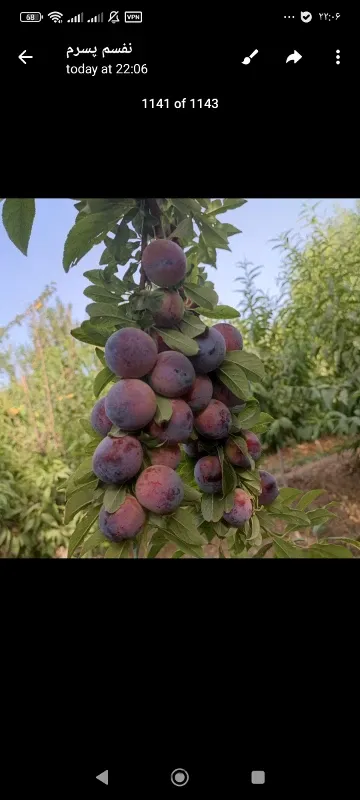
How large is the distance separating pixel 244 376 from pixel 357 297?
49.3 inches

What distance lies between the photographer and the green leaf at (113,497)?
0.41m

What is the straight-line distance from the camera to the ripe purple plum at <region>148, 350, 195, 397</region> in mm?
430

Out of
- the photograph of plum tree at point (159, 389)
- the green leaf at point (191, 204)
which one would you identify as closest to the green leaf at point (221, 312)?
the photograph of plum tree at point (159, 389)

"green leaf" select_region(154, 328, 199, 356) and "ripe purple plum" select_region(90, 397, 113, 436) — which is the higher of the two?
"green leaf" select_region(154, 328, 199, 356)

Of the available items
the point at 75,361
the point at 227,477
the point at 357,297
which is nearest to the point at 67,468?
the point at 75,361

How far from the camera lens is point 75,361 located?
6.48ft

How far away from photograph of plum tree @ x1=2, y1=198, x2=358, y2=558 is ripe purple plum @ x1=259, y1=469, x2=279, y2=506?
29mm

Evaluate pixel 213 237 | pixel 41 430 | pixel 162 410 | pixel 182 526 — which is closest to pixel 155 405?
pixel 162 410
